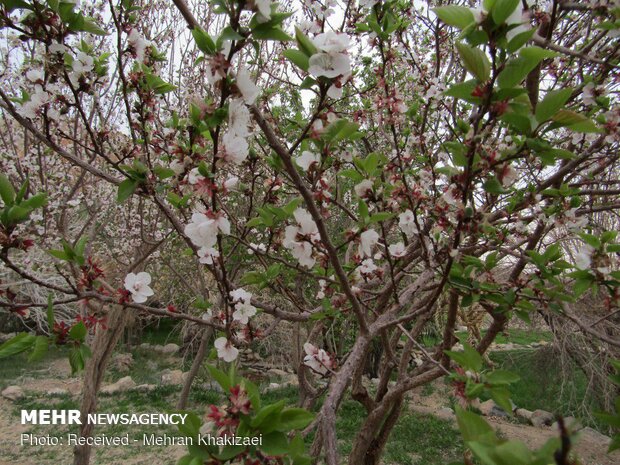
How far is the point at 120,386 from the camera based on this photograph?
26.8 ft

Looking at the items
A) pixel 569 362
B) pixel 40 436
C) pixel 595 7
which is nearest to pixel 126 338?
pixel 40 436

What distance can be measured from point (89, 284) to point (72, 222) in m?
8.38

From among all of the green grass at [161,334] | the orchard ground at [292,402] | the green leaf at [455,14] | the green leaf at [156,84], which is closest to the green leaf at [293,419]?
the green leaf at [455,14]

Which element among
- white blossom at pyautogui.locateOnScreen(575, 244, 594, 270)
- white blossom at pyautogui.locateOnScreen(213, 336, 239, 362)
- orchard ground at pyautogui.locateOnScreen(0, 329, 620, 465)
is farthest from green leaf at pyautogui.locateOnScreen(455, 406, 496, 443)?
orchard ground at pyautogui.locateOnScreen(0, 329, 620, 465)

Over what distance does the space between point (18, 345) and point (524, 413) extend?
8711 millimetres

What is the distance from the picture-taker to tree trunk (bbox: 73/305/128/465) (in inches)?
136

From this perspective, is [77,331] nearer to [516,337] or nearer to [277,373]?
[277,373]

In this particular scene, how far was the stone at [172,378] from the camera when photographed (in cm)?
870

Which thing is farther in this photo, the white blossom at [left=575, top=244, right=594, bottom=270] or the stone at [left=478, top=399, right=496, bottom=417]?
the stone at [left=478, top=399, right=496, bottom=417]

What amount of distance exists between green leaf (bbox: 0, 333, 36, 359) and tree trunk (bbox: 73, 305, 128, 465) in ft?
8.99

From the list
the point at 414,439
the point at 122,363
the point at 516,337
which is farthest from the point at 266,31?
the point at 516,337

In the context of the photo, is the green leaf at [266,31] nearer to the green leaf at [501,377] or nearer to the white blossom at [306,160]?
the white blossom at [306,160]

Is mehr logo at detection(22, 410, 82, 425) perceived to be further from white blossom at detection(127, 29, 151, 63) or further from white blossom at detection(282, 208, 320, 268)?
white blossom at detection(282, 208, 320, 268)

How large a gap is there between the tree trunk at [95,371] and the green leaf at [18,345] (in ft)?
8.99
